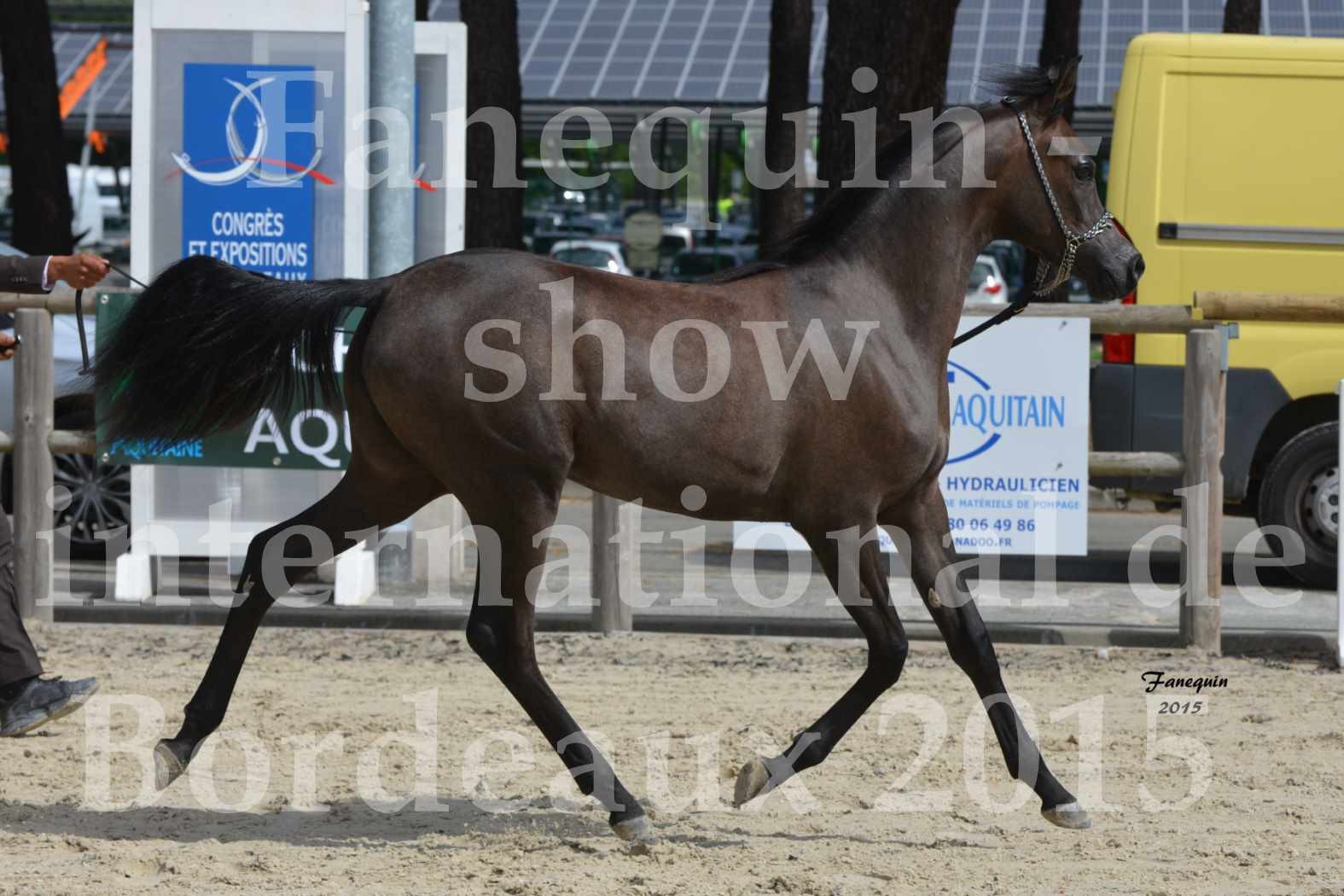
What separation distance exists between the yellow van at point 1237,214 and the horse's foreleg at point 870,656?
398cm

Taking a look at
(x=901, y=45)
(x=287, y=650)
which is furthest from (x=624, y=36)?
(x=287, y=650)

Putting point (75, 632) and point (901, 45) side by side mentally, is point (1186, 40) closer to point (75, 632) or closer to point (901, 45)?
point (901, 45)

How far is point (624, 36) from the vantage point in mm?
26078

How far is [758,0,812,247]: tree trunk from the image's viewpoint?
40.2 feet

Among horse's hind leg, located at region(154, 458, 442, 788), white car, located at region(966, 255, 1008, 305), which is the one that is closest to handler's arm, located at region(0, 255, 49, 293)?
horse's hind leg, located at region(154, 458, 442, 788)

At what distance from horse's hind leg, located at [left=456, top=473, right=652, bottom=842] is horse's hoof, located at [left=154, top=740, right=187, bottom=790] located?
2.97 ft

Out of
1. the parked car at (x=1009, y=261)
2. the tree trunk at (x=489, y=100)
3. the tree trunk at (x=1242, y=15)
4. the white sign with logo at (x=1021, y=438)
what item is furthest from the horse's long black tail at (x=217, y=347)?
the parked car at (x=1009, y=261)

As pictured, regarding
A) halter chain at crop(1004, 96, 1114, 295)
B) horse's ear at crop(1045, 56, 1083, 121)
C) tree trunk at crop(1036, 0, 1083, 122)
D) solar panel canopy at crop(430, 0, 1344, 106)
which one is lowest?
halter chain at crop(1004, 96, 1114, 295)

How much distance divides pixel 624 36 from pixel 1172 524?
56.7ft

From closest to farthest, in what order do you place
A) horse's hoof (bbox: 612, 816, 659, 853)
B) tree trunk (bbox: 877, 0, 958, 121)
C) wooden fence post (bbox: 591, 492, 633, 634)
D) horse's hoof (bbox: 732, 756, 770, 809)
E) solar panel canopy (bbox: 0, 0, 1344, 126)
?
horse's hoof (bbox: 612, 816, 659, 853) < horse's hoof (bbox: 732, 756, 770, 809) < wooden fence post (bbox: 591, 492, 633, 634) < tree trunk (bbox: 877, 0, 958, 121) < solar panel canopy (bbox: 0, 0, 1344, 126)

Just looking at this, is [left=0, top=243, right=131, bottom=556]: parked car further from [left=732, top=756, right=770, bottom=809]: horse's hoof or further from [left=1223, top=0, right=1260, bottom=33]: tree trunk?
[left=1223, top=0, right=1260, bottom=33]: tree trunk

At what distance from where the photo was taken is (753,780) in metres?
4.41

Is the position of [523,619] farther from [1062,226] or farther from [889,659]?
[1062,226]

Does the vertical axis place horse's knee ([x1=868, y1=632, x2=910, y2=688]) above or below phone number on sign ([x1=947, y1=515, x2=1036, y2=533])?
below
